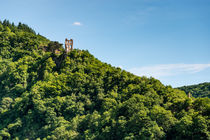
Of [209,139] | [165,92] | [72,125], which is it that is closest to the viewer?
[209,139]

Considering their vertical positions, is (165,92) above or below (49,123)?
above

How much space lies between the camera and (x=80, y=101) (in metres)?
65.6

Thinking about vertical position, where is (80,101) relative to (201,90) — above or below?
below

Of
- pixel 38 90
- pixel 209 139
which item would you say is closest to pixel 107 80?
pixel 38 90

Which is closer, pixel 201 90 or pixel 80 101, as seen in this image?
pixel 80 101

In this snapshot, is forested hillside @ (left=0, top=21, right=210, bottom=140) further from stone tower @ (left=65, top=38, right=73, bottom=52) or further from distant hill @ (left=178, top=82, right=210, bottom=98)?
distant hill @ (left=178, top=82, right=210, bottom=98)

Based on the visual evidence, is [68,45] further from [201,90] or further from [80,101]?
[201,90]

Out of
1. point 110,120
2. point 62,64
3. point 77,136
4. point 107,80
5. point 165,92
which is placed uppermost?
point 62,64

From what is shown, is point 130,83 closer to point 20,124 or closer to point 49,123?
point 49,123

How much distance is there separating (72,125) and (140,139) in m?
19.4

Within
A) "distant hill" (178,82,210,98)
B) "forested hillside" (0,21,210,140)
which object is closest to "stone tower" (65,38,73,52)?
"forested hillside" (0,21,210,140)

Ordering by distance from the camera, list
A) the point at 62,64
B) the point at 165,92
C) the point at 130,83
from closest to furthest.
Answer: the point at 165,92
the point at 130,83
the point at 62,64

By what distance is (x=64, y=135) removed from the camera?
51969mm

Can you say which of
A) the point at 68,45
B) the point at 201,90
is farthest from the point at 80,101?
the point at 201,90
